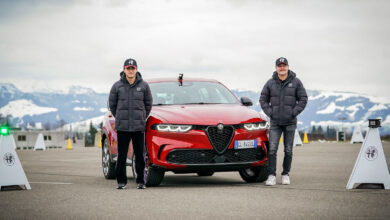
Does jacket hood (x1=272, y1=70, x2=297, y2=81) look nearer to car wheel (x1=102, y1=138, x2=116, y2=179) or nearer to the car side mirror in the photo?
the car side mirror

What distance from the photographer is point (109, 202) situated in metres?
8.09

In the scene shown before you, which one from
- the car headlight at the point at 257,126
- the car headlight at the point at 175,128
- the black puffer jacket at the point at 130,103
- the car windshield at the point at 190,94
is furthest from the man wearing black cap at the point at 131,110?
the car headlight at the point at 257,126

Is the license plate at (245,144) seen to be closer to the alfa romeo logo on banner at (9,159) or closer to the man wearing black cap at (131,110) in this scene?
the man wearing black cap at (131,110)

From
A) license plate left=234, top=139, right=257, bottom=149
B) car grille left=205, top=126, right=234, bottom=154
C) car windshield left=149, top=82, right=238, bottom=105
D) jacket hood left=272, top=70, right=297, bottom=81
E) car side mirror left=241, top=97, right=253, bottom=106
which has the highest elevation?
jacket hood left=272, top=70, right=297, bottom=81

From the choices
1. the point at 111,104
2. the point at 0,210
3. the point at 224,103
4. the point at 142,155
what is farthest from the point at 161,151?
the point at 0,210

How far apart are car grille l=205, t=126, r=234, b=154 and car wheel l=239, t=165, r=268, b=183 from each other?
1010 millimetres

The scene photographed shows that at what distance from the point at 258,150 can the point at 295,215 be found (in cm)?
363

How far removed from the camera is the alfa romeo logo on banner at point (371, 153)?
30.6 ft

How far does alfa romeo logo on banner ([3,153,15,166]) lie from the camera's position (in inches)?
391

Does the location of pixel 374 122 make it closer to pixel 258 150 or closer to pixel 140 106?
pixel 258 150

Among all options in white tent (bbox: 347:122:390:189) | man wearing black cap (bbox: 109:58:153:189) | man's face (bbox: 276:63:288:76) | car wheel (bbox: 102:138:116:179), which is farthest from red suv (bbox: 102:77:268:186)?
car wheel (bbox: 102:138:116:179)

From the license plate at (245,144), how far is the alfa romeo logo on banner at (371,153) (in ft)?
5.82

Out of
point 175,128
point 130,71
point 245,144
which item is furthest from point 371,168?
point 130,71

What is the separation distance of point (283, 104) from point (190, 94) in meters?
1.76
